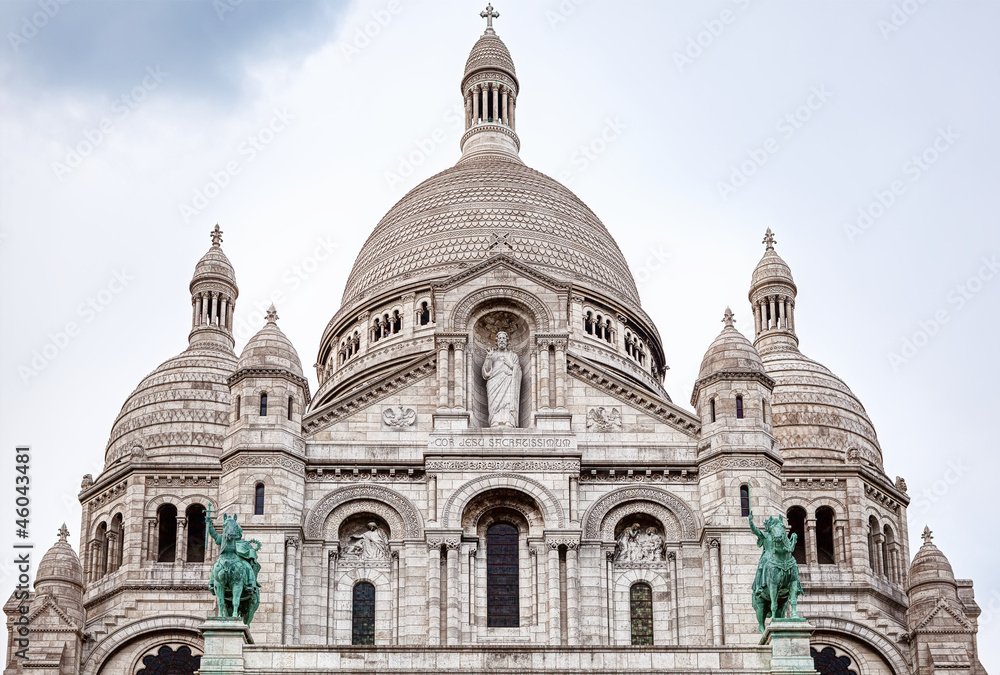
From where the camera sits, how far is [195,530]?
7069 cm

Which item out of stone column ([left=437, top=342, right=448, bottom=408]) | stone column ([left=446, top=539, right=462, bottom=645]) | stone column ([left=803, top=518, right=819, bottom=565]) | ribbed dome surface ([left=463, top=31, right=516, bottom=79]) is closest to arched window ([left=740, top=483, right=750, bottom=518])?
stone column ([left=446, top=539, right=462, bottom=645])

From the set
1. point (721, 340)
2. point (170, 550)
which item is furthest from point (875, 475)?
point (170, 550)

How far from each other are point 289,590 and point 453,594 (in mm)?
4542

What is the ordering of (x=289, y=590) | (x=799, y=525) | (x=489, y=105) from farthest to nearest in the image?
(x=489, y=105) → (x=799, y=525) → (x=289, y=590)

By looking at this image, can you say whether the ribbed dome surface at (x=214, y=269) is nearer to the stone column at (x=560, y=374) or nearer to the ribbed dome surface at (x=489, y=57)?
the ribbed dome surface at (x=489, y=57)

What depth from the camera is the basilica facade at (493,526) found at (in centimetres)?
5678

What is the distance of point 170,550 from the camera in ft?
234

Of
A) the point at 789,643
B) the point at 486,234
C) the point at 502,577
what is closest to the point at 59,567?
the point at 502,577

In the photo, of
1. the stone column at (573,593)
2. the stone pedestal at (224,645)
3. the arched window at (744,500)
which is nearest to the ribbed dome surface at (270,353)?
the stone column at (573,593)

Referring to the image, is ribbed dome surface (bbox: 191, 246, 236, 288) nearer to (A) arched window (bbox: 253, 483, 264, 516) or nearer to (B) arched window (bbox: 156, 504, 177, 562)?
(B) arched window (bbox: 156, 504, 177, 562)

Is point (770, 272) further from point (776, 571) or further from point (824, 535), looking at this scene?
point (776, 571)

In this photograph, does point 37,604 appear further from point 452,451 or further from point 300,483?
point 452,451

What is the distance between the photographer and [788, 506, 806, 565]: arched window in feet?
235

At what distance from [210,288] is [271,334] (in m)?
19.5
